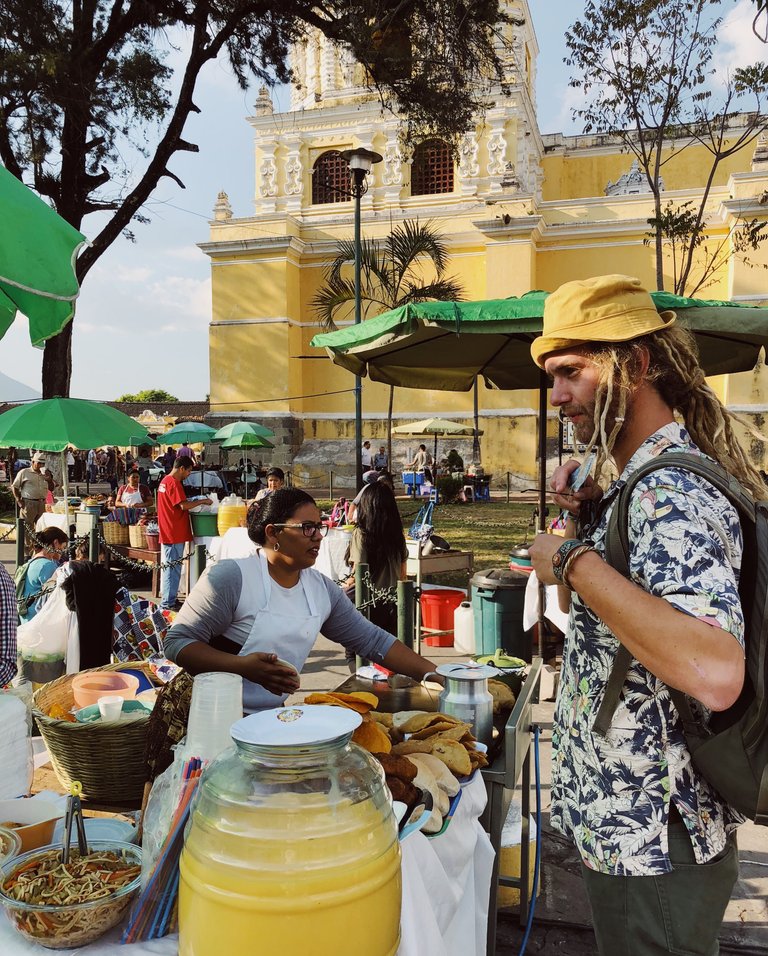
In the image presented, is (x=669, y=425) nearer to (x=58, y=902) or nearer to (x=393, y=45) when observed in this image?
(x=58, y=902)

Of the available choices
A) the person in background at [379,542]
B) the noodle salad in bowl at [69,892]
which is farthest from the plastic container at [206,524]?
the noodle salad in bowl at [69,892]

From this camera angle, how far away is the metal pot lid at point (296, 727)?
1.28 meters

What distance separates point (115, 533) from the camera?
40.6 ft

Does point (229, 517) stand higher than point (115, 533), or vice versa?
point (229, 517)

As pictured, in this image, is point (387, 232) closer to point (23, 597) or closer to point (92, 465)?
point (92, 465)

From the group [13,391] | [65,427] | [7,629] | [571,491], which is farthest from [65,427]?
[13,391]

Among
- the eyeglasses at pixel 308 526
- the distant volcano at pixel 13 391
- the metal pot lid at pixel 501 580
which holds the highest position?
the distant volcano at pixel 13 391

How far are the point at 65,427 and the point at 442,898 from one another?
801 centimetres

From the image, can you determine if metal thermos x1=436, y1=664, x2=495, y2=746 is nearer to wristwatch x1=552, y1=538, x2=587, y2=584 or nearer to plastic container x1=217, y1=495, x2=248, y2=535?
wristwatch x1=552, y1=538, x2=587, y2=584

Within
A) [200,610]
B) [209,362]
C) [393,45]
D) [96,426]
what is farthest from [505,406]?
[200,610]

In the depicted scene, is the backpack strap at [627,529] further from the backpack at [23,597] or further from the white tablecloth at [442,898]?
the backpack at [23,597]

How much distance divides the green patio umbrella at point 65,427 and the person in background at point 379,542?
10.8 ft

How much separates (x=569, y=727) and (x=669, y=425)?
0.82 meters

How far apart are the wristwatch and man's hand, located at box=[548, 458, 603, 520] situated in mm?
372
